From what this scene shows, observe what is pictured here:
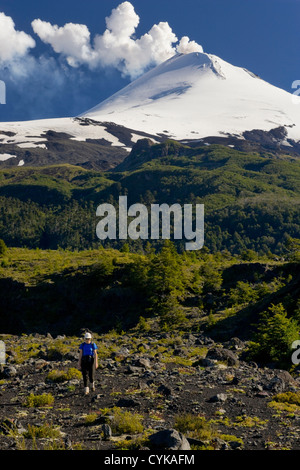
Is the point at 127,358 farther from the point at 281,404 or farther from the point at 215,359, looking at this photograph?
the point at 281,404

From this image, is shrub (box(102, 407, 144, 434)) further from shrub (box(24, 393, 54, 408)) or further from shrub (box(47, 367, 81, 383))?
shrub (box(47, 367, 81, 383))

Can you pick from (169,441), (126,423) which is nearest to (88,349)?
(126,423)

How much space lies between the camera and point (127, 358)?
21.3 meters

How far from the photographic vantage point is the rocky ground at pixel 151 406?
33.0ft

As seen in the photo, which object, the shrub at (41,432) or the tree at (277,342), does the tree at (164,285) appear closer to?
the tree at (277,342)

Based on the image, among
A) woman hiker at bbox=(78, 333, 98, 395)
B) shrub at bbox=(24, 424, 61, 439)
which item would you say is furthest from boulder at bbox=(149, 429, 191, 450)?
woman hiker at bbox=(78, 333, 98, 395)

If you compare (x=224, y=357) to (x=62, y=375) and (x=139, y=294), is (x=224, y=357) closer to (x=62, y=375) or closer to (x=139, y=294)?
(x=62, y=375)

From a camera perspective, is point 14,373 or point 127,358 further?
point 127,358

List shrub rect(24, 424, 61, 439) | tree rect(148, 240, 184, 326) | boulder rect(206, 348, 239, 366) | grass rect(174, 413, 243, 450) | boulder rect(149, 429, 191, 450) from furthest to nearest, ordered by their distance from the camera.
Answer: tree rect(148, 240, 184, 326) → boulder rect(206, 348, 239, 366) → shrub rect(24, 424, 61, 439) → grass rect(174, 413, 243, 450) → boulder rect(149, 429, 191, 450)

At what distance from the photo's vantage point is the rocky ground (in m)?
10.1
